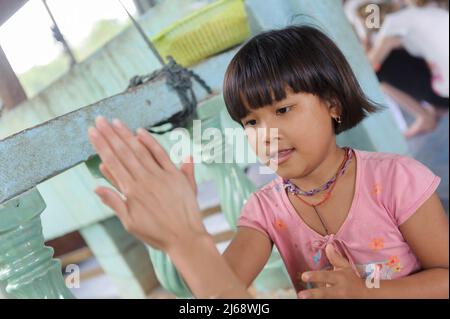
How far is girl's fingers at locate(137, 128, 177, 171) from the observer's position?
12.7 inches

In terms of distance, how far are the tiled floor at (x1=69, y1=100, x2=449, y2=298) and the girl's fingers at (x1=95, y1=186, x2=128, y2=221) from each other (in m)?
0.37

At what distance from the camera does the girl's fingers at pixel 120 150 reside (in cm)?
32

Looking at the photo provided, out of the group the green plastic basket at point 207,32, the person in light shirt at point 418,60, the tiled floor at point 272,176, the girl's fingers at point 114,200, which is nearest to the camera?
the girl's fingers at point 114,200

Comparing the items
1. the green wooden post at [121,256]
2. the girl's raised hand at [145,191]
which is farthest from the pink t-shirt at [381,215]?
the green wooden post at [121,256]

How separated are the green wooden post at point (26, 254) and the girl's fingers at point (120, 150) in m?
0.21

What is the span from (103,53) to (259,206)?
0.96 metres

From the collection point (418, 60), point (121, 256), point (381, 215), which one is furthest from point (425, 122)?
point (381, 215)

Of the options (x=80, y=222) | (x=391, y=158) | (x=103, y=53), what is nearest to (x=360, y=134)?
(x=391, y=158)

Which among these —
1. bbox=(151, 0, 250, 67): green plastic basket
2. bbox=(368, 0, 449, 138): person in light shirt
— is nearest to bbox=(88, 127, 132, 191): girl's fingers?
bbox=(151, 0, 250, 67): green plastic basket

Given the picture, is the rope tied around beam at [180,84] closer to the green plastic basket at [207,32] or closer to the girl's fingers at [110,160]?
the green plastic basket at [207,32]

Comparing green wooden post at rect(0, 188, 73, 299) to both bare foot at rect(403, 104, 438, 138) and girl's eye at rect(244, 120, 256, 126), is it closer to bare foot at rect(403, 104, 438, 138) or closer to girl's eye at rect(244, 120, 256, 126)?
girl's eye at rect(244, 120, 256, 126)

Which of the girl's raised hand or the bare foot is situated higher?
the girl's raised hand

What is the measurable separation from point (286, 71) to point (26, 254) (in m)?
0.34

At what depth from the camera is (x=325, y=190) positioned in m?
0.47
